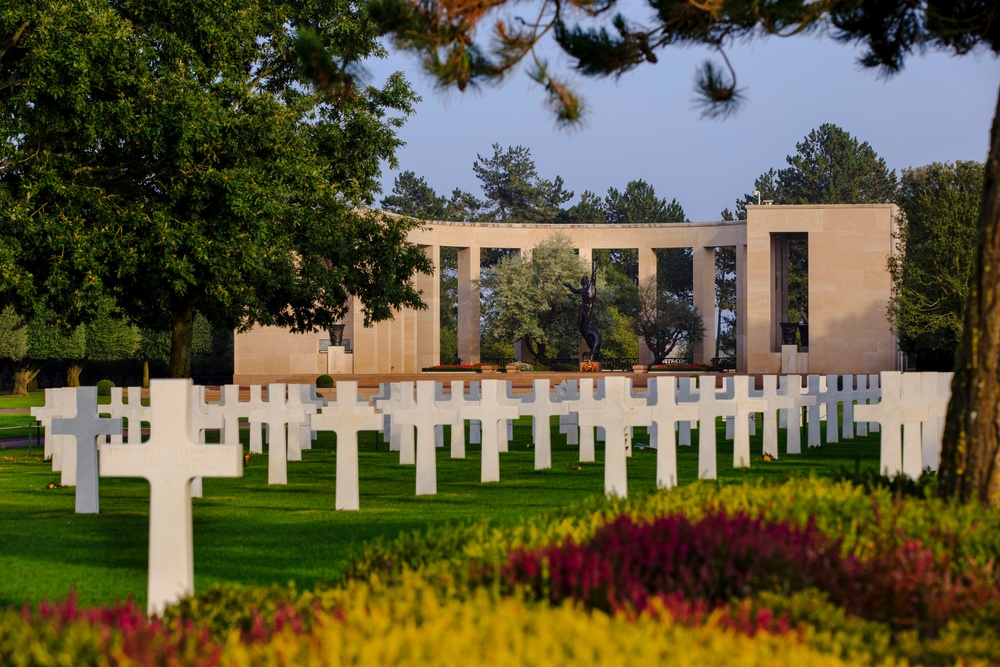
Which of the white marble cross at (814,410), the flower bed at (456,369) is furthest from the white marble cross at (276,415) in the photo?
the flower bed at (456,369)

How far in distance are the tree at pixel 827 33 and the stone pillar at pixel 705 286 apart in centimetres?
4736

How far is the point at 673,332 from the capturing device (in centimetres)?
6131

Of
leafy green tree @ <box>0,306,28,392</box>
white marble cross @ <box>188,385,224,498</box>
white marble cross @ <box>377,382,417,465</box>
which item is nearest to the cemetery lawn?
white marble cross @ <box>188,385,224,498</box>

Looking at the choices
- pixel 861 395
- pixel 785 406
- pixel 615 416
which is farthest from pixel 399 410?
pixel 861 395

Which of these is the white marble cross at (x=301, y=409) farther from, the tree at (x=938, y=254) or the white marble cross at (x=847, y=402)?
the tree at (x=938, y=254)

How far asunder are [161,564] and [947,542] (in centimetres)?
388

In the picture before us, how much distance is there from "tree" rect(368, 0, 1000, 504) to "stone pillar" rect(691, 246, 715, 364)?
4736 centimetres

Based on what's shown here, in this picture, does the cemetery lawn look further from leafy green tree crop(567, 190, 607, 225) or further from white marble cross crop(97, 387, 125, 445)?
leafy green tree crop(567, 190, 607, 225)

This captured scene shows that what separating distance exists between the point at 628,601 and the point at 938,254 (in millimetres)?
41108

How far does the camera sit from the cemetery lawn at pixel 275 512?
25.8 ft

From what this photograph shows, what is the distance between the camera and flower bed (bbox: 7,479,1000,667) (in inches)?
143

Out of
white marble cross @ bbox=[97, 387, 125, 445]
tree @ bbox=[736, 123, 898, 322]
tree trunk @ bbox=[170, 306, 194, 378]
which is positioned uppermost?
tree @ bbox=[736, 123, 898, 322]

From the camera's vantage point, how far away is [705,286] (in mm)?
58625

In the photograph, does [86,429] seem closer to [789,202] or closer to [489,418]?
[489,418]
